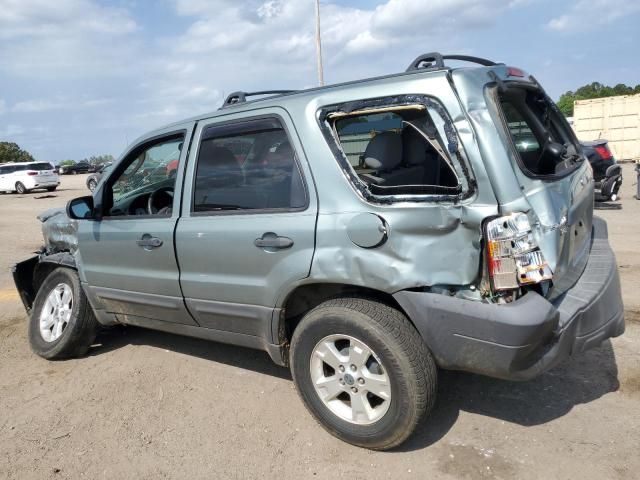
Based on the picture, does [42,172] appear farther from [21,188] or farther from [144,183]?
[144,183]

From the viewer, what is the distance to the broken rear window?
2.53 m

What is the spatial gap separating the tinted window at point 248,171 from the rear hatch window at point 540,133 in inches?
48.9

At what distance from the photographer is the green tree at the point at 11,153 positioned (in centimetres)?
6074

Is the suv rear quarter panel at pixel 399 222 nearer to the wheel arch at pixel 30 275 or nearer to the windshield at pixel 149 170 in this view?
the windshield at pixel 149 170

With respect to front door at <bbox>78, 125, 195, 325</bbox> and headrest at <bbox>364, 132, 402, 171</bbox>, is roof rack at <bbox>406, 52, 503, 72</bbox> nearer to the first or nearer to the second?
headrest at <bbox>364, 132, 402, 171</bbox>

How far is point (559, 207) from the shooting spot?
8.53 feet

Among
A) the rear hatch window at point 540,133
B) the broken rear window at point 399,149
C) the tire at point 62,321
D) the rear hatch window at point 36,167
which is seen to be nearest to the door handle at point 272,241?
the broken rear window at point 399,149

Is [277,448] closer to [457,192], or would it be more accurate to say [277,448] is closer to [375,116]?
[457,192]

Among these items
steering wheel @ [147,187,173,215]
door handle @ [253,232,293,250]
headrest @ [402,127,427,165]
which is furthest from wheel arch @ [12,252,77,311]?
headrest @ [402,127,427,165]

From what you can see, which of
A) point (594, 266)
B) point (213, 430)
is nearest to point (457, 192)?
point (594, 266)

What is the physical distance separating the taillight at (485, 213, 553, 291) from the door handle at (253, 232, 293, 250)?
42.2 inches

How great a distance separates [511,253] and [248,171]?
5.36 ft

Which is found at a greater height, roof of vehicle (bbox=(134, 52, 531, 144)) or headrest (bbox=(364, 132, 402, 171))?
roof of vehicle (bbox=(134, 52, 531, 144))

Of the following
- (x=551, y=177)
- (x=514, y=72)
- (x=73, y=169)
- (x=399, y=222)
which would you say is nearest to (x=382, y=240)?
(x=399, y=222)
